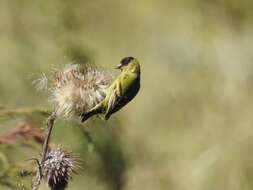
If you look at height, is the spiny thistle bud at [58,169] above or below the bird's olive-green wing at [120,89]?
below

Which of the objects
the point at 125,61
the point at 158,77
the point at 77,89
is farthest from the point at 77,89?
the point at 158,77

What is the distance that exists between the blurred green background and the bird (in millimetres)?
2893

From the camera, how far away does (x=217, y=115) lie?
584cm

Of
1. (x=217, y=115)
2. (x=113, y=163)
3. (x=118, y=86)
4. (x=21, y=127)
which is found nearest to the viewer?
(x=118, y=86)

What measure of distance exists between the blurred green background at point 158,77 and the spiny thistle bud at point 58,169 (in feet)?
8.94

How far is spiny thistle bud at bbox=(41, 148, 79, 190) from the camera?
2.24 meters

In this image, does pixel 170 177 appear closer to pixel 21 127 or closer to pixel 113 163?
pixel 113 163

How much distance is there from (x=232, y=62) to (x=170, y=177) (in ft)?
2.61

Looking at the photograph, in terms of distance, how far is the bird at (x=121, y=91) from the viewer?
81.0 inches

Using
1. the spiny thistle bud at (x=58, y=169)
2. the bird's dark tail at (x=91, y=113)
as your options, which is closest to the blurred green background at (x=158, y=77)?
the spiny thistle bud at (x=58, y=169)

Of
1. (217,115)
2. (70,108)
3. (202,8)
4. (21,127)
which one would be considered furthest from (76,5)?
(70,108)

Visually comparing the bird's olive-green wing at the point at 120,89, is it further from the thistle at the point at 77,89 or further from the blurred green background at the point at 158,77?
the blurred green background at the point at 158,77

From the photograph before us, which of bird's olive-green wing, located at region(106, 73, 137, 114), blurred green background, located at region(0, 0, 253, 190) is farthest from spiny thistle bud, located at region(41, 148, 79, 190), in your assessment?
blurred green background, located at region(0, 0, 253, 190)

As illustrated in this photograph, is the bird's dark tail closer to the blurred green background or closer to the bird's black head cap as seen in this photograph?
the bird's black head cap
